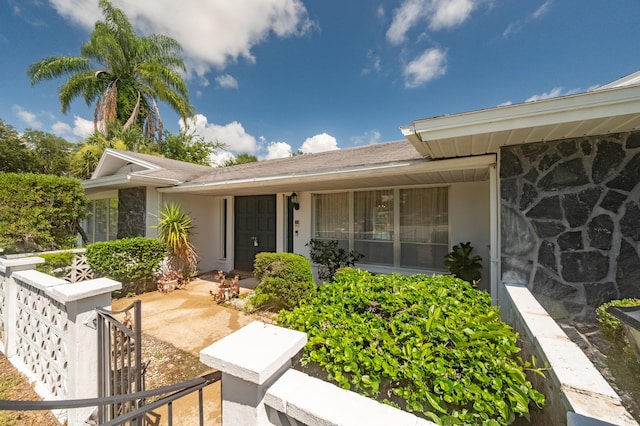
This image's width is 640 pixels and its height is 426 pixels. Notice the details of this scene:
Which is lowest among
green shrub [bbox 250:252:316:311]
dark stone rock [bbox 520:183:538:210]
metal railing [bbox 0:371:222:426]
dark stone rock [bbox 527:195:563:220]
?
green shrub [bbox 250:252:316:311]

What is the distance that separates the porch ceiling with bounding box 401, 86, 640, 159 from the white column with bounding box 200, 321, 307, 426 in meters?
3.00

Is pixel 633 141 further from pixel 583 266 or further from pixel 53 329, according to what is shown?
pixel 53 329

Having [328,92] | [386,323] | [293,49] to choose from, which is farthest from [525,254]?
[328,92]

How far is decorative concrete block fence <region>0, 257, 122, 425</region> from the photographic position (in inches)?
87.2

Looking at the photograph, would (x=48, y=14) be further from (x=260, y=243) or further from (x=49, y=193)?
(x=260, y=243)

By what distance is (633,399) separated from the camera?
175cm

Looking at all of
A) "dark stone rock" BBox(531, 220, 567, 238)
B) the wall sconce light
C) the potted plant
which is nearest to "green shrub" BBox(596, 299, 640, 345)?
"dark stone rock" BBox(531, 220, 567, 238)

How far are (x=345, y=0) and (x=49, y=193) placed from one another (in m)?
8.53

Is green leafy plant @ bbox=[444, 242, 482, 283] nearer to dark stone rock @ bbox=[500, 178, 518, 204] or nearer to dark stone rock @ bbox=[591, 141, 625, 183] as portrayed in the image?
dark stone rock @ bbox=[500, 178, 518, 204]

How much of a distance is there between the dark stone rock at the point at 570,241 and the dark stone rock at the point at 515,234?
289 mm

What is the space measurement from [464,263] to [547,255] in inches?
69.4

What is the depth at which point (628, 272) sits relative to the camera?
3039 mm

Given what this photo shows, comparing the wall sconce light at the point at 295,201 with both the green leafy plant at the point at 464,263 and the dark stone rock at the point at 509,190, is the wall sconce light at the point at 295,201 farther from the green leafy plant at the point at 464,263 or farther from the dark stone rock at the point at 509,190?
the dark stone rock at the point at 509,190

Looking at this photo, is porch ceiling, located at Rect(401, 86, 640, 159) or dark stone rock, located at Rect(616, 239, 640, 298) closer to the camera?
porch ceiling, located at Rect(401, 86, 640, 159)
